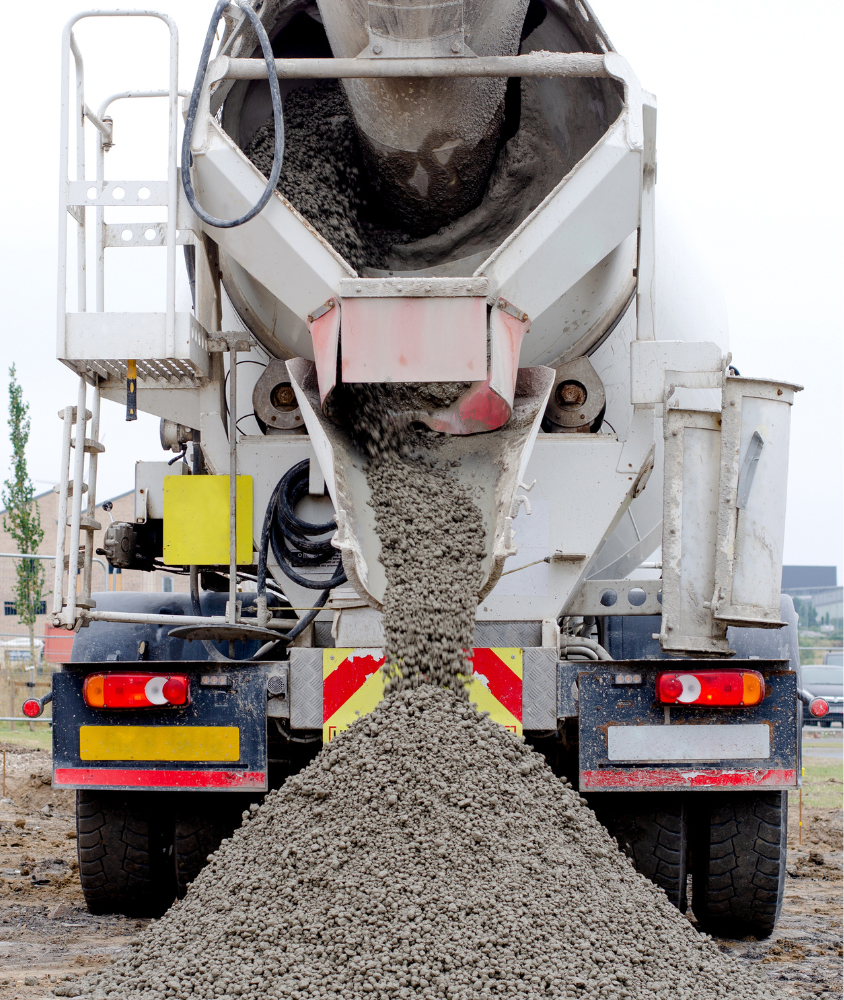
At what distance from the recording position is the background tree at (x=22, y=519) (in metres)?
16.2

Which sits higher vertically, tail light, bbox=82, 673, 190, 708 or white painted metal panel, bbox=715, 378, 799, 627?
white painted metal panel, bbox=715, 378, 799, 627

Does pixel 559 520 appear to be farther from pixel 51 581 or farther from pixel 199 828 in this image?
pixel 51 581

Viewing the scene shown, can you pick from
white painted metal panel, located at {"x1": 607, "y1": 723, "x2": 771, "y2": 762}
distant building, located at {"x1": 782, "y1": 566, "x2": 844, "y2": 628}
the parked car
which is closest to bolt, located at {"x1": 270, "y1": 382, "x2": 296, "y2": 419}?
white painted metal panel, located at {"x1": 607, "y1": 723, "x2": 771, "y2": 762}

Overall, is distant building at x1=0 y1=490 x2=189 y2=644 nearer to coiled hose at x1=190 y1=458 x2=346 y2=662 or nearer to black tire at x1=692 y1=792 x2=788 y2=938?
coiled hose at x1=190 y1=458 x2=346 y2=662

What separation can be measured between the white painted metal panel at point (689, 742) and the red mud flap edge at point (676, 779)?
0.04 m

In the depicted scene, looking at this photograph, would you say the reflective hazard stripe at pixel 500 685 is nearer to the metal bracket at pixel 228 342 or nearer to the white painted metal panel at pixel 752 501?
the white painted metal panel at pixel 752 501

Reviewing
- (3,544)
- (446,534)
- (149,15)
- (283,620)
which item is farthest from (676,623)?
(3,544)

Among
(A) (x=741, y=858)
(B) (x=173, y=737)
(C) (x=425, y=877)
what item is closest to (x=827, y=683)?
(A) (x=741, y=858)

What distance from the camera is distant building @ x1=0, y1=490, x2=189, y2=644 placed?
7598 millimetres

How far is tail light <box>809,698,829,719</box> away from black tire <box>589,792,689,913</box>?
63 centimetres

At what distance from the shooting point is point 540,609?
3469mm

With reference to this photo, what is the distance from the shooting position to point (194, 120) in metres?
3.25

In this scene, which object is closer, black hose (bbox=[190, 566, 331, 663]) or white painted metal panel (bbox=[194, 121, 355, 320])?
white painted metal panel (bbox=[194, 121, 355, 320])

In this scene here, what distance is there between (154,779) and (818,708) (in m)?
2.19
